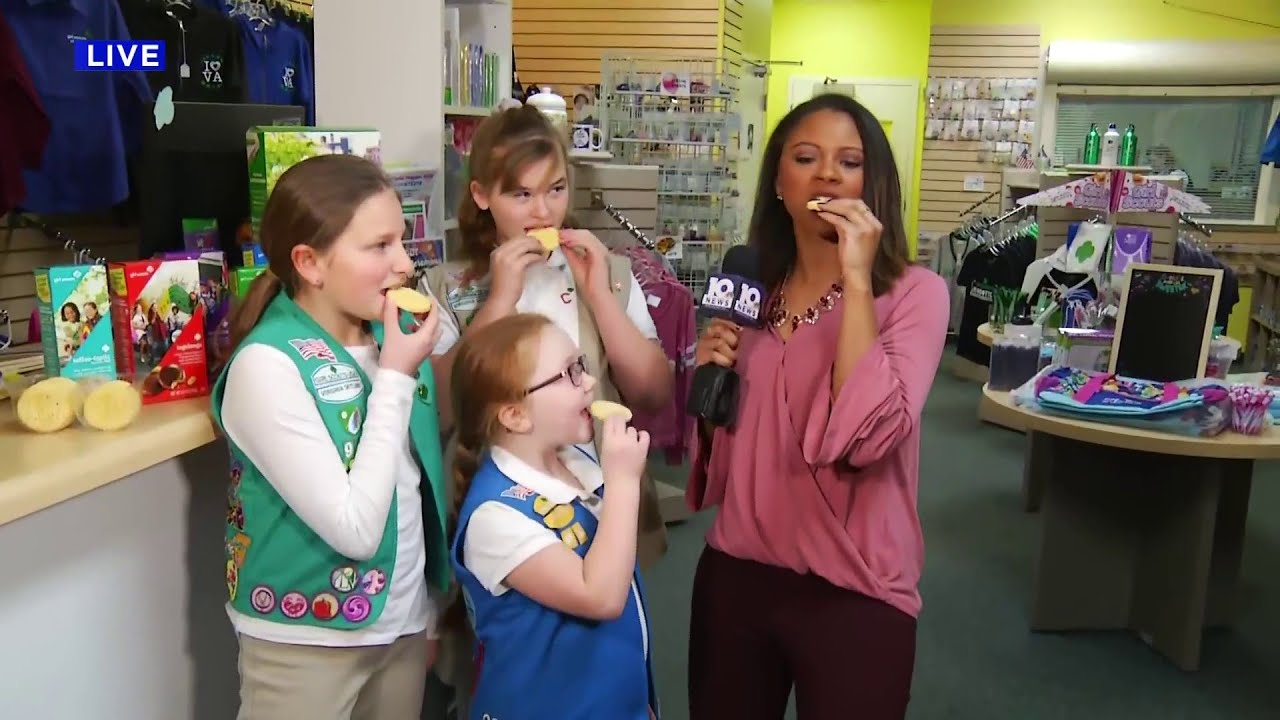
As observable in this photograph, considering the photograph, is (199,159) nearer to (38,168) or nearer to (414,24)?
(414,24)

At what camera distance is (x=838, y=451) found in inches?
63.4

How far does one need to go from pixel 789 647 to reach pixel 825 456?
0.35m

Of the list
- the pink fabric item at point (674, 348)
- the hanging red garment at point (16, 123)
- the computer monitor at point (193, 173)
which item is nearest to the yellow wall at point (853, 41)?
the pink fabric item at point (674, 348)

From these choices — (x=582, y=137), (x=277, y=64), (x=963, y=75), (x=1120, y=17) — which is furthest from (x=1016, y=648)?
(x=1120, y=17)

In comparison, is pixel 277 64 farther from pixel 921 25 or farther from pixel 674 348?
pixel 921 25

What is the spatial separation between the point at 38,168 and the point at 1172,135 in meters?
10.0

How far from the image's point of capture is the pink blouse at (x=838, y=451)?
5.32 feet

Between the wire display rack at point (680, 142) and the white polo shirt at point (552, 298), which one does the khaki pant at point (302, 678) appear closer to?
the white polo shirt at point (552, 298)

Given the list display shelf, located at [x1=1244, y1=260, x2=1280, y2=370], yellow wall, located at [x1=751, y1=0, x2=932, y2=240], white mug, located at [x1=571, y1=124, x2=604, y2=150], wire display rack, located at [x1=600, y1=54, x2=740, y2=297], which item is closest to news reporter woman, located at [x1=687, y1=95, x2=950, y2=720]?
white mug, located at [x1=571, y1=124, x2=604, y2=150]

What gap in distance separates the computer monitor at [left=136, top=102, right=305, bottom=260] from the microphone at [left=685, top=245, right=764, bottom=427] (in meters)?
1.11

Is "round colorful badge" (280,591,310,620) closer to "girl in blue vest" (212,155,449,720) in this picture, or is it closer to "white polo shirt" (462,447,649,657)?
"girl in blue vest" (212,155,449,720)

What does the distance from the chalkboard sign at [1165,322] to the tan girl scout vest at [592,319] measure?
7.20ft

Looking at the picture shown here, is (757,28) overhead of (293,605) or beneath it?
overhead

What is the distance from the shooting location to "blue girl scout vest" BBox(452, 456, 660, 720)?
1.59 metres
